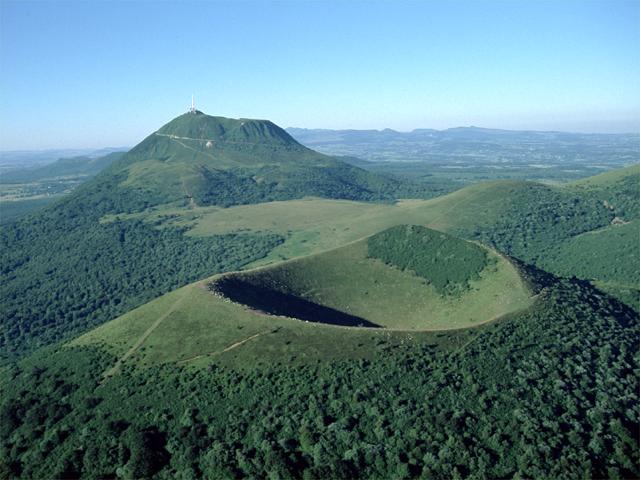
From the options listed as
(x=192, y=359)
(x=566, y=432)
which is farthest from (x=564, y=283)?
(x=192, y=359)

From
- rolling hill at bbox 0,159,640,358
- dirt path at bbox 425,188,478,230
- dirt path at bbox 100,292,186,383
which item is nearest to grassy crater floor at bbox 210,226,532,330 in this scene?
dirt path at bbox 100,292,186,383

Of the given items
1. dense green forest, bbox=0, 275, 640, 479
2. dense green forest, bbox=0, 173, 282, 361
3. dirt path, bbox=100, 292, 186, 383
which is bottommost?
dense green forest, bbox=0, 173, 282, 361

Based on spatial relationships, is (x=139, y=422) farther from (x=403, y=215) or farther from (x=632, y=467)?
(x=403, y=215)

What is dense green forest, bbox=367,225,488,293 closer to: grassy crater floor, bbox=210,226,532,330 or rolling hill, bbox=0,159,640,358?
grassy crater floor, bbox=210,226,532,330

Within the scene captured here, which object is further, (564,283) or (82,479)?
(564,283)

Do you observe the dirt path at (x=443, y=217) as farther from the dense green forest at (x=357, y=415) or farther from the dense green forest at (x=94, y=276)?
the dense green forest at (x=357, y=415)

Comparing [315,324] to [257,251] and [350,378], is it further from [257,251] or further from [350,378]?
[257,251]

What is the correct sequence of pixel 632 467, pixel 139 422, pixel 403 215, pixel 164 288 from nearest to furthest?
1. pixel 632 467
2. pixel 139 422
3. pixel 164 288
4. pixel 403 215

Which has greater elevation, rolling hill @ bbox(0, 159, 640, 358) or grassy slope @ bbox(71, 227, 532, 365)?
grassy slope @ bbox(71, 227, 532, 365)
